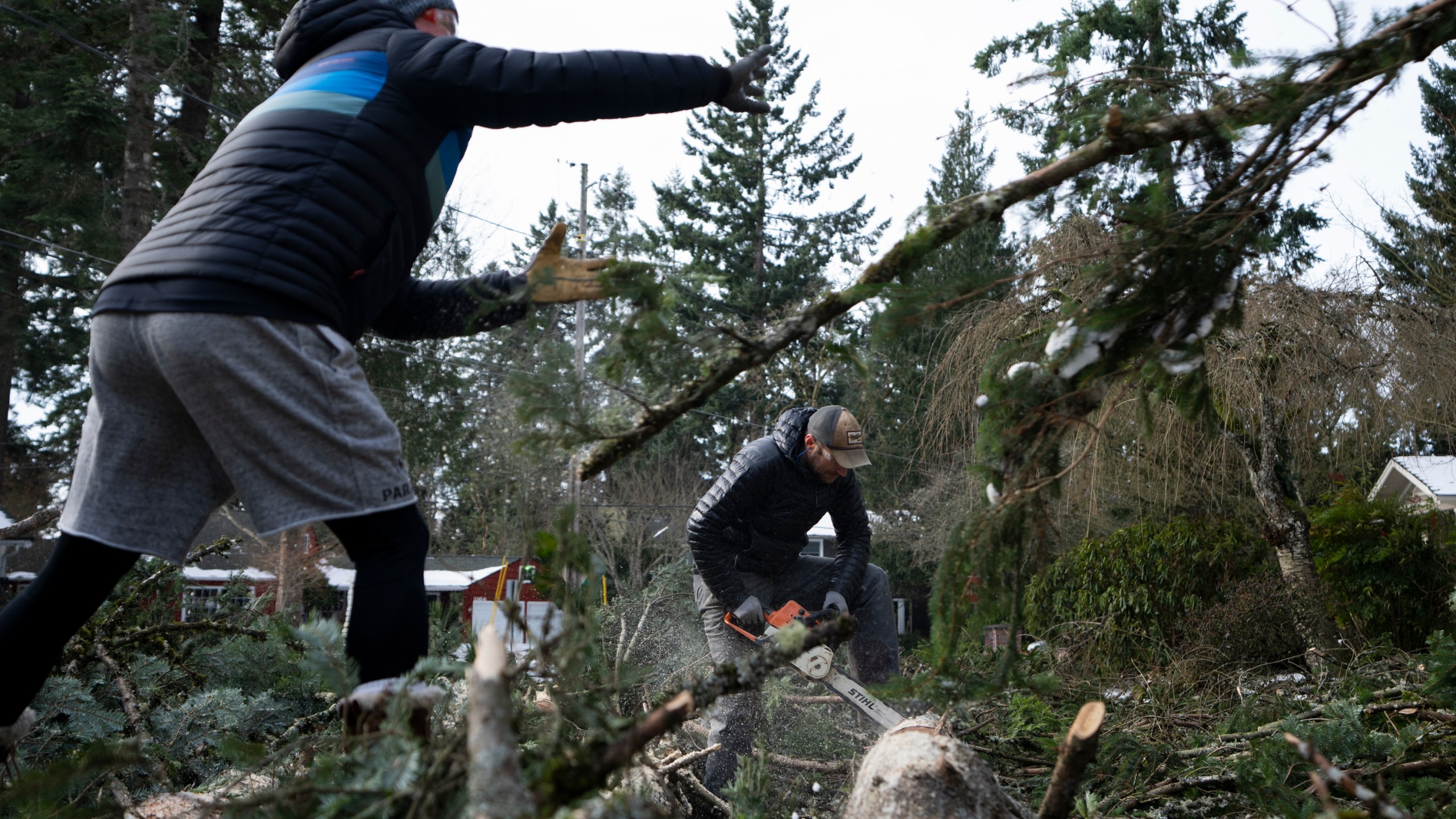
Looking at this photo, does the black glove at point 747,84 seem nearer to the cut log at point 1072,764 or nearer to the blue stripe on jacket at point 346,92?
the blue stripe on jacket at point 346,92

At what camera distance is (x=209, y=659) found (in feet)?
11.9

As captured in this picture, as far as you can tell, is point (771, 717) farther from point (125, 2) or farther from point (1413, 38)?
point (125, 2)

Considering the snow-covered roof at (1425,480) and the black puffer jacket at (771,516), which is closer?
the black puffer jacket at (771,516)

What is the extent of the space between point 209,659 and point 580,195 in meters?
16.1

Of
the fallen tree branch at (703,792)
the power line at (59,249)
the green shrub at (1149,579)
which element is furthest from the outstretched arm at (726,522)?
the power line at (59,249)

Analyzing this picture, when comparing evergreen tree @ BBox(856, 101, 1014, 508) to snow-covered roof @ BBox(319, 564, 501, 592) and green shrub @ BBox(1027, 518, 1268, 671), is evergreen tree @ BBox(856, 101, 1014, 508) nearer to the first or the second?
green shrub @ BBox(1027, 518, 1268, 671)

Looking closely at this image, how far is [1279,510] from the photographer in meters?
6.90

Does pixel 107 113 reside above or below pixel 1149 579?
above

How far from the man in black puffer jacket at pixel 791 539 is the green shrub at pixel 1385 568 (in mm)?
3996

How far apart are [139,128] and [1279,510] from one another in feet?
38.5

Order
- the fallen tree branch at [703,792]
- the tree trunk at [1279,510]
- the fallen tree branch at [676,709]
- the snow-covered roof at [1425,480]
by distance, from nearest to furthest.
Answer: the fallen tree branch at [676,709] → the fallen tree branch at [703,792] → the tree trunk at [1279,510] → the snow-covered roof at [1425,480]

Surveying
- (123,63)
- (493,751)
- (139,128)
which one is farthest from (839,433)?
(123,63)

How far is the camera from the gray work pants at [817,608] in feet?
13.6

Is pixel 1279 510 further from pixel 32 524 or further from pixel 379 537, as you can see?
pixel 32 524
